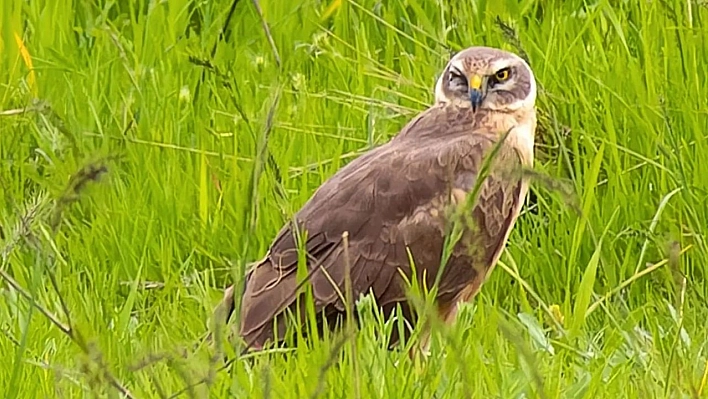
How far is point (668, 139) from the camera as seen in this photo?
14.7ft

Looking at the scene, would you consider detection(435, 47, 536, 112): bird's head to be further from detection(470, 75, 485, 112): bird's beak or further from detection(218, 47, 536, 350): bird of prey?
detection(218, 47, 536, 350): bird of prey

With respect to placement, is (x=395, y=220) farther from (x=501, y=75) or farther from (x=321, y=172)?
(x=501, y=75)

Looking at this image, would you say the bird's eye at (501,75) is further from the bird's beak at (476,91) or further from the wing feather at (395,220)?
the wing feather at (395,220)

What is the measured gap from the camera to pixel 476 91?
14.4 ft

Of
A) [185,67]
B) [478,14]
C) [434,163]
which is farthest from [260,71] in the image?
[434,163]

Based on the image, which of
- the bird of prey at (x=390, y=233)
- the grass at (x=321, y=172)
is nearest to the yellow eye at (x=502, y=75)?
the grass at (x=321, y=172)

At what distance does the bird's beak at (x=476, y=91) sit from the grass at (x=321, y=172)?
0.61 ft

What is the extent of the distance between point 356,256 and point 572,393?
3.43 feet

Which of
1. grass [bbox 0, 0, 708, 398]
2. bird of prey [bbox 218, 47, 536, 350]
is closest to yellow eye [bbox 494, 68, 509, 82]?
grass [bbox 0, 0, 708, 398]

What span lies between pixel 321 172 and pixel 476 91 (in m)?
0.53

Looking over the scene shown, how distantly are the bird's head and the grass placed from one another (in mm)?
120

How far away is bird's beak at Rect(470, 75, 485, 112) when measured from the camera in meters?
4.40

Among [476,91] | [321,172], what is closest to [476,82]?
[476,91]

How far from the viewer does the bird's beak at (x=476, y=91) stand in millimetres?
4398
